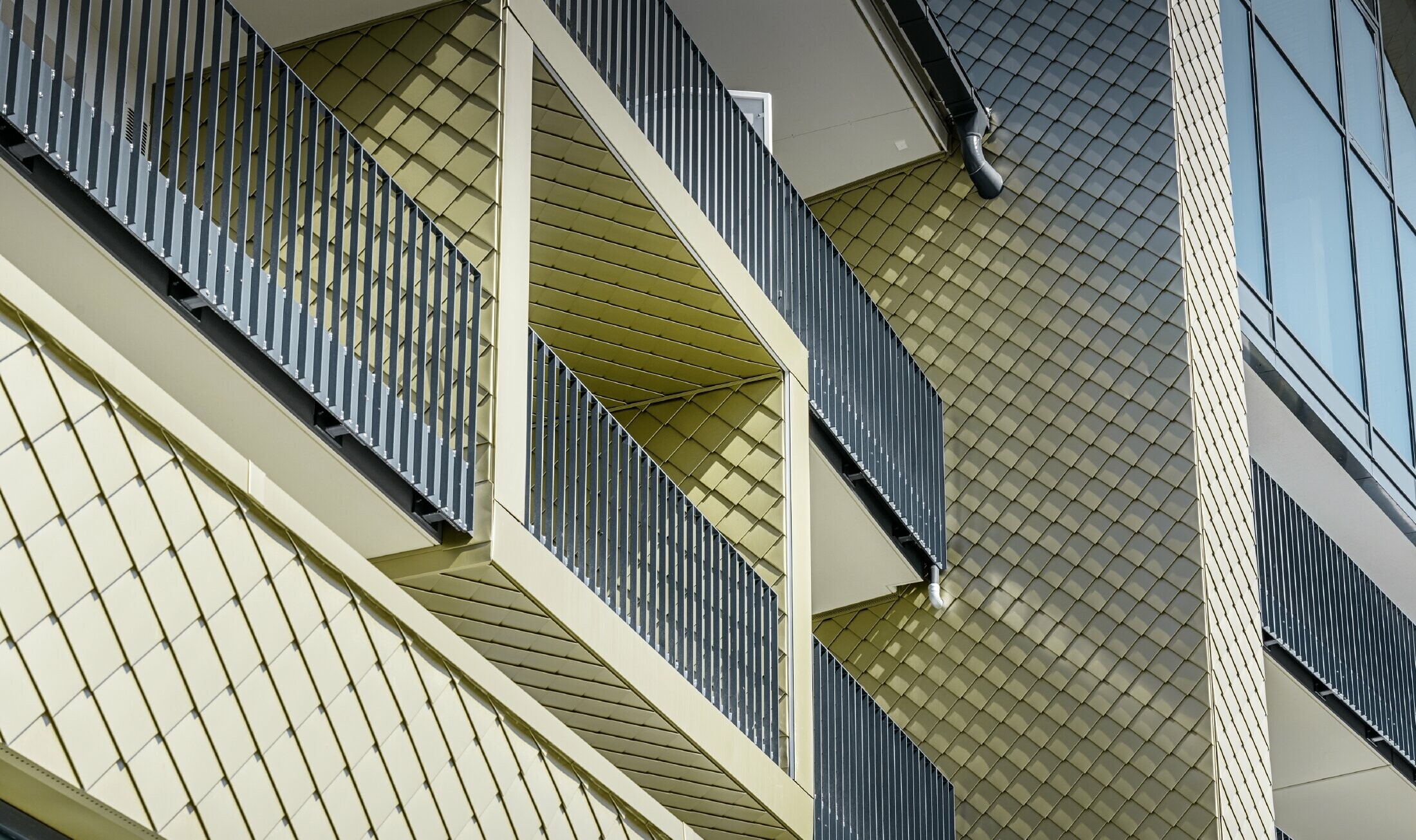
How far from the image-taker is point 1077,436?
1518cm

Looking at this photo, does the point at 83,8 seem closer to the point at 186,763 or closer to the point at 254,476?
the point at 254,476

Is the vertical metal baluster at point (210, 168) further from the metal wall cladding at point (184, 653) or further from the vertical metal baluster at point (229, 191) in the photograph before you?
the metal wall cladding at point (184, 653)

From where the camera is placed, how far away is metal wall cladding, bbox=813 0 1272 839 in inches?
565

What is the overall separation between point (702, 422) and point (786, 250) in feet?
4.52

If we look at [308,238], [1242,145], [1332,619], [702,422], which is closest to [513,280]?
[308,238]

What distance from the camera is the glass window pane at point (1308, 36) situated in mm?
19656

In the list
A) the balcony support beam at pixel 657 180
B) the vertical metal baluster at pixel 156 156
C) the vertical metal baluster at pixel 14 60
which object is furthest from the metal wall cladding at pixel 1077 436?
the vertical metal baluster at pixel 14 60

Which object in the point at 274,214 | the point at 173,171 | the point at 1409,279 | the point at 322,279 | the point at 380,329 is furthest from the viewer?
the point at 1409,279

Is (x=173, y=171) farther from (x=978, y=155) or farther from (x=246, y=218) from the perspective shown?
(x=978, y=155)

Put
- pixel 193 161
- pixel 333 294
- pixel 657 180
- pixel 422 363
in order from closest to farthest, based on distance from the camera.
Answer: pixel 193 161
pixel 333 294
pixel 422 363
pixel 657 180

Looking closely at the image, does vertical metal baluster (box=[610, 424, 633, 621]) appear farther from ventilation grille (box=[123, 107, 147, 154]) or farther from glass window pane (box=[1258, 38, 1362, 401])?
glass window pane (box=[1258, 38, 1362, 401])

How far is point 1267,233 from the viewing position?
18359 millimetres

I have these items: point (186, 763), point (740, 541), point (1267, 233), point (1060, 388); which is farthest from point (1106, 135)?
point (186, 763)

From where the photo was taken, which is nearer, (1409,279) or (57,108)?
(57,108)
